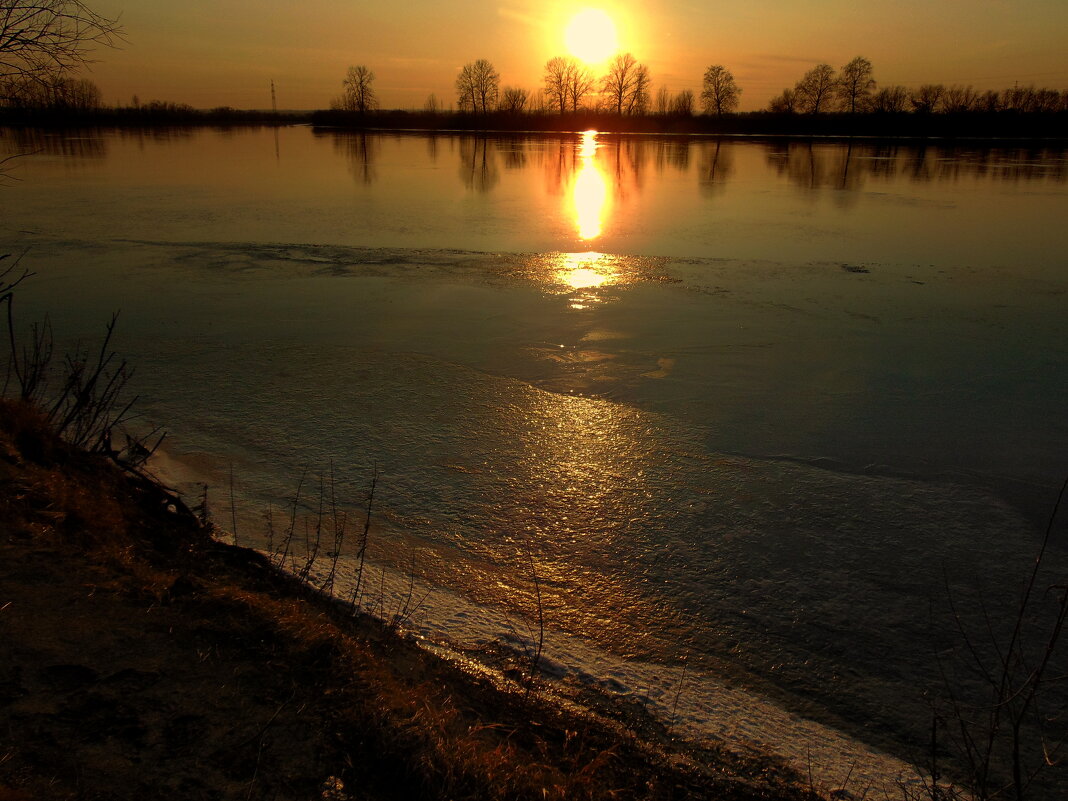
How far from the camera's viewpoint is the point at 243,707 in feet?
5.73

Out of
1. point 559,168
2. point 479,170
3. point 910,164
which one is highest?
point 910,164

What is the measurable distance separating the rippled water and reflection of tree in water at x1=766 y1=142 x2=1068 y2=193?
870 cm

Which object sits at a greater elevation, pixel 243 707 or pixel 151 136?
pixel 151 136

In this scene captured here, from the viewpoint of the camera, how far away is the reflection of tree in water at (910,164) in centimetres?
1884

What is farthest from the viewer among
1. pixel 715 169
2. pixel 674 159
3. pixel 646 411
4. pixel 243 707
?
pixel 674 159

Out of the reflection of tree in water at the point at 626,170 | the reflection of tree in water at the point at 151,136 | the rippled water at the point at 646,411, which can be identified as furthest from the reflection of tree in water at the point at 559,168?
the reflection of tree in water at the point at 151,136

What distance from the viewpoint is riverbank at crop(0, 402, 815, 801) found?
1.55 m

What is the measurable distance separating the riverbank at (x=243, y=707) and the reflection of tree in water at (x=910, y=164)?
1544cm

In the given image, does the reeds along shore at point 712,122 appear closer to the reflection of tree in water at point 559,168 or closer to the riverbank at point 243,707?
the reflection of tree in water at point 559,168

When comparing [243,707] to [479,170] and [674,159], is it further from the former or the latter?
[674,159]

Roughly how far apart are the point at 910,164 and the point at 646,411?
2492 centimetres

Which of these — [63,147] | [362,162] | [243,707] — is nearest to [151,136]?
[63,147]

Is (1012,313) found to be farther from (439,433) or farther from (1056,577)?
(439,433)

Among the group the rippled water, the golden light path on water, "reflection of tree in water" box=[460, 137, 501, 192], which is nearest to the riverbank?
the rippled water
